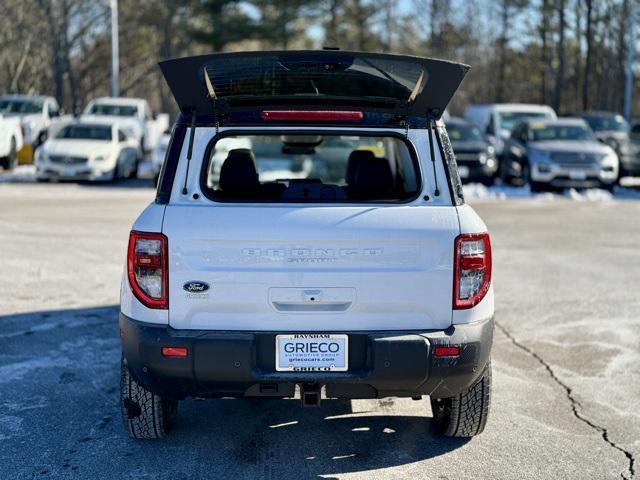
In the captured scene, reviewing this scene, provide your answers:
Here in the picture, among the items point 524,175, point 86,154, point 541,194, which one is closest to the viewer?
point 541,194

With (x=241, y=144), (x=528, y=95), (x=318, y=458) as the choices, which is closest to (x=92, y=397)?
(x=318, y=458)

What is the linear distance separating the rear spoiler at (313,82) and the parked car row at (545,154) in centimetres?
1517

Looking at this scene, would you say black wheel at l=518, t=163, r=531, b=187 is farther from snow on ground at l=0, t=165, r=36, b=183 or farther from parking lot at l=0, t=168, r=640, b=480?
snow on ground at l=0, t=165, r=36, b=183

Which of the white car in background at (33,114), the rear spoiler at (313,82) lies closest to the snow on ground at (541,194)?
the white car in background at (33,114)

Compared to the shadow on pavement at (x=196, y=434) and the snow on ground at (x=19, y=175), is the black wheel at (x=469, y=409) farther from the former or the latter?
the snow on ground at (x=19, y=175)

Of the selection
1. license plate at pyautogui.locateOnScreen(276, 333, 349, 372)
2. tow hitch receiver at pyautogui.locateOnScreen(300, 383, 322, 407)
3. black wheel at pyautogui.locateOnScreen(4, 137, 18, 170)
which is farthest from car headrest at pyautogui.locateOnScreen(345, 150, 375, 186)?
black wheel at pyautogui.locateOnScreen(4, 137, 18, 170)

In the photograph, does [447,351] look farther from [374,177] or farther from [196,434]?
[196,434]

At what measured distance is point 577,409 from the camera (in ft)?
17.1

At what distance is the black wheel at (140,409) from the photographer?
4.38 metres

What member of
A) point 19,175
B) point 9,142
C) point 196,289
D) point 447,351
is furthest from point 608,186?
point 196,289

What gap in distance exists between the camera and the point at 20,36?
1738 inches

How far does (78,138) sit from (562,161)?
442 inches

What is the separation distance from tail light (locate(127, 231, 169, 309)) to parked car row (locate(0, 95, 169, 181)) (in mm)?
15952

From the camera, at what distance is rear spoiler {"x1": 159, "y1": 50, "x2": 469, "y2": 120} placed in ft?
13.4
